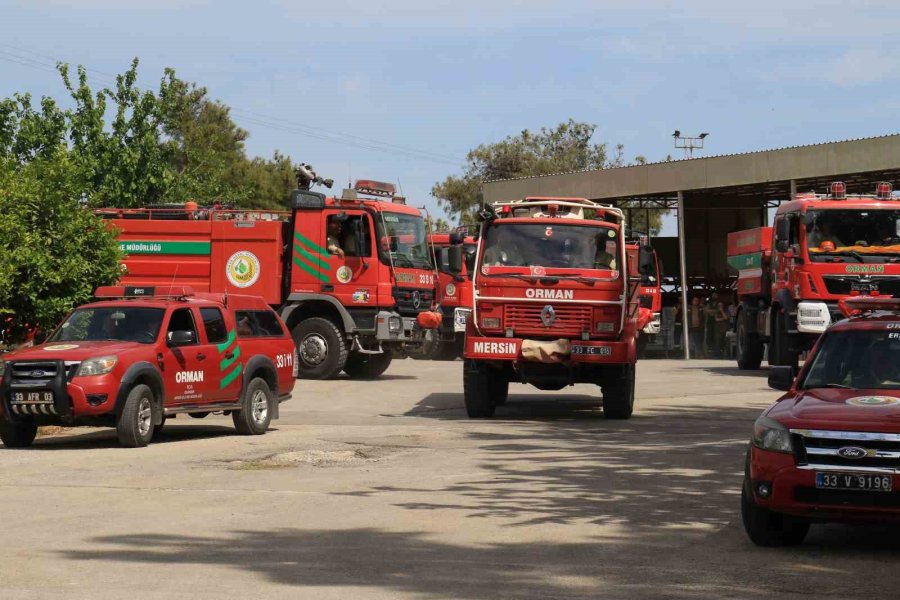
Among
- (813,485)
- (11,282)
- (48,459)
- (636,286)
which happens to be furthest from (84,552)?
(11,282)

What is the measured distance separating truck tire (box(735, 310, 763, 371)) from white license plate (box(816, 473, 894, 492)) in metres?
21.5

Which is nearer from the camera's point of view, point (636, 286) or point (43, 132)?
point (636, 286)

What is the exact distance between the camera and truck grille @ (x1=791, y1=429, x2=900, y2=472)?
28.1 feet

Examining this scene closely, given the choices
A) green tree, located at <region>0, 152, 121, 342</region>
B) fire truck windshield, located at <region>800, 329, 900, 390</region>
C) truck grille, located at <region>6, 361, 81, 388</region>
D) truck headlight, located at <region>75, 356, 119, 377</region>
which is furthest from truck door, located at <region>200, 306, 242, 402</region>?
fire truck windshield, located at <region>800, 329, 900, 390</region>

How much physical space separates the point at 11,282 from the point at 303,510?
39.0ft

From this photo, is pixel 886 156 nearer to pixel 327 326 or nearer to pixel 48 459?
pixel 327 326

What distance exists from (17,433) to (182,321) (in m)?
2.30

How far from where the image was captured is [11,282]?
21250mm

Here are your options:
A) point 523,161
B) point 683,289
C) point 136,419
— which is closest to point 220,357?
point 136,419

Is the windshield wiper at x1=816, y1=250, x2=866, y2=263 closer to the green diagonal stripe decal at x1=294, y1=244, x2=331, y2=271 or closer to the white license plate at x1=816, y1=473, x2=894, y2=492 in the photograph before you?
the green diagonal stripe decal at x1=294, y1=244, x2=331, y2=271

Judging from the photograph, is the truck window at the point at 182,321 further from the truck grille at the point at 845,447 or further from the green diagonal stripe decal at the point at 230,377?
the truck grille at the point at 845,447

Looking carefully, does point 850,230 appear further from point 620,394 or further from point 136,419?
point 136,419

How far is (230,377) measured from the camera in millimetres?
17172

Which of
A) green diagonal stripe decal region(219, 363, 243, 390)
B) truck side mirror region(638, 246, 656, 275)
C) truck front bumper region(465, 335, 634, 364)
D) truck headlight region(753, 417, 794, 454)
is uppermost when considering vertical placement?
truck side mirror region(638, 246, 656, 275)
